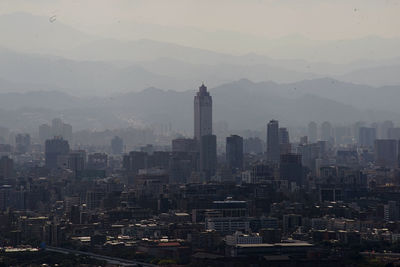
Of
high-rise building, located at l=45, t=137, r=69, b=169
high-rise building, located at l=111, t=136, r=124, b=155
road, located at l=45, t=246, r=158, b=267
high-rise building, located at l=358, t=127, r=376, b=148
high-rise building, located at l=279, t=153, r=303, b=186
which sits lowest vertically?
road, located at l=45, t=246, r=158, b=267

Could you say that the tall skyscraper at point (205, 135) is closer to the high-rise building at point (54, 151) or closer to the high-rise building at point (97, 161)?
the high-rise building at point (97, 161)

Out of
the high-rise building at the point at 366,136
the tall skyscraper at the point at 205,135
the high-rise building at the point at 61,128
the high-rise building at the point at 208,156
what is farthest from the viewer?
the high-rise building at the point at 61,128

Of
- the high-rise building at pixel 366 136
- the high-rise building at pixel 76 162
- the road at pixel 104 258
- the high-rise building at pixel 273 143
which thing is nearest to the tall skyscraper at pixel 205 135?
the high-rise building at pixel 273 143

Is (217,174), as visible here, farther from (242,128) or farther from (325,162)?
(242,128)

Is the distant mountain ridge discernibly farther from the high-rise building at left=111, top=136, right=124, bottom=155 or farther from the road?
the road

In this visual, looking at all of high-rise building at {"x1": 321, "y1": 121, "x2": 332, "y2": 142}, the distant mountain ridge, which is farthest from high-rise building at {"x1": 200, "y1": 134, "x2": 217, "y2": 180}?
the distant mountain ridge

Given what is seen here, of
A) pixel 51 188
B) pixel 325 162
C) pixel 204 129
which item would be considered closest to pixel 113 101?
pixel 204 129

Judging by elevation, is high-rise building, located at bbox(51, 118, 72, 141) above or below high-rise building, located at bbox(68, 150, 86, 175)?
above
